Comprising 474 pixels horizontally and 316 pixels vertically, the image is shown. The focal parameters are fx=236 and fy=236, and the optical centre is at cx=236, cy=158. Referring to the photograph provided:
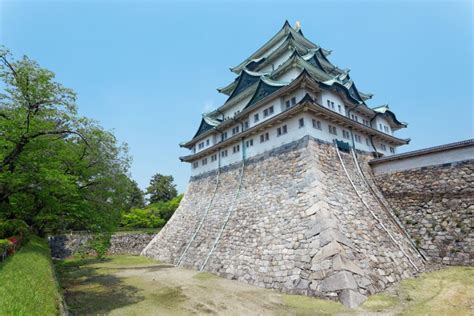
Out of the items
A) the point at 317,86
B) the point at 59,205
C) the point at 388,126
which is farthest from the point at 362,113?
the point at 59,205

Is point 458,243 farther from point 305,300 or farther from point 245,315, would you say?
point 245,315

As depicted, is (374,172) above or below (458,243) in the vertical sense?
above

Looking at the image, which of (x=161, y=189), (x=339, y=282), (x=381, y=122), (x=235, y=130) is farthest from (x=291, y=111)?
(x=161, y=189)

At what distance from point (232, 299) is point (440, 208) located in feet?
42.1

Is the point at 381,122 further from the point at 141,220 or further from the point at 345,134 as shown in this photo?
the point at 141,220

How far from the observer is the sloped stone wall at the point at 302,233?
9734 millimetres

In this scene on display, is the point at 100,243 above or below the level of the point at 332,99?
below

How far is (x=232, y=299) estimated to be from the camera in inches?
374

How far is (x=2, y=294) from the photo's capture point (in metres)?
4.71

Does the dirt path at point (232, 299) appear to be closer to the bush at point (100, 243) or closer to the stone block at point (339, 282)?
the stone block at point (339, 282)

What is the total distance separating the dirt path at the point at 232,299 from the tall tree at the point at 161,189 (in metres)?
33.3

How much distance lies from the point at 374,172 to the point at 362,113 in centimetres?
617

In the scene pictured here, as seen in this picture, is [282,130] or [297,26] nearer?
[282,130]

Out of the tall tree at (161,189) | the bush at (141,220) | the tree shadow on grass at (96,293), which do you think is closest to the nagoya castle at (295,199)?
the tree shadow on grass at (96,293)
